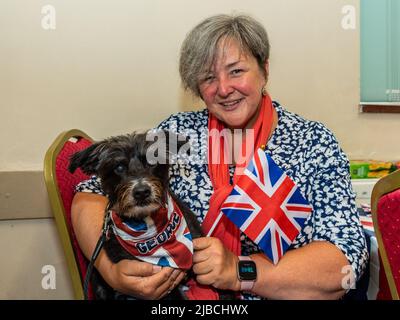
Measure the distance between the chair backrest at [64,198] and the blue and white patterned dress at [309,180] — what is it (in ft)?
0.23

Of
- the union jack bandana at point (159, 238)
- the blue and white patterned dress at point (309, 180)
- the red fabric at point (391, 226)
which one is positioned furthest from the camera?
the blue and white patterned dress at point (309, 180)

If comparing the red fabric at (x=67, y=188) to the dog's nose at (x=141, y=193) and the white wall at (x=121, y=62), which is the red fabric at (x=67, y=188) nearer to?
the dog's nose at (x=141, y=193)

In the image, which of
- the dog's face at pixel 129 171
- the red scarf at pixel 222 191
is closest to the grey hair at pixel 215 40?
the red scarf at pixel 222 191

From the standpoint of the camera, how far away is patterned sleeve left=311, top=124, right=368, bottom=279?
118 centimetres

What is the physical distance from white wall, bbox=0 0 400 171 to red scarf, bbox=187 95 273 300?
1.97ft

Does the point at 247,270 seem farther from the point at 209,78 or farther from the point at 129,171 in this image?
the point at 209,78

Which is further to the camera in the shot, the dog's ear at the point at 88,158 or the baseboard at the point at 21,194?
the baseboard at the point at 21,194

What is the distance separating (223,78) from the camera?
1.33m

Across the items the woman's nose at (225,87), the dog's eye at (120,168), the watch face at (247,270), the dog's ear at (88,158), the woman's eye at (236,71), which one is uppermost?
the woman's eye at (236,71)

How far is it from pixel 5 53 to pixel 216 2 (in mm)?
996

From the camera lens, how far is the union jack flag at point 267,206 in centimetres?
119

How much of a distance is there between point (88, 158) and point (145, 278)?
386 mm

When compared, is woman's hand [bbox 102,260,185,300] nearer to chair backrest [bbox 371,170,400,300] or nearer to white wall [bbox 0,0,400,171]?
chair backrest [bbox 371,170,400,300]

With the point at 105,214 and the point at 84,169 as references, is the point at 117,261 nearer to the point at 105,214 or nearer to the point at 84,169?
the point at 105,214
